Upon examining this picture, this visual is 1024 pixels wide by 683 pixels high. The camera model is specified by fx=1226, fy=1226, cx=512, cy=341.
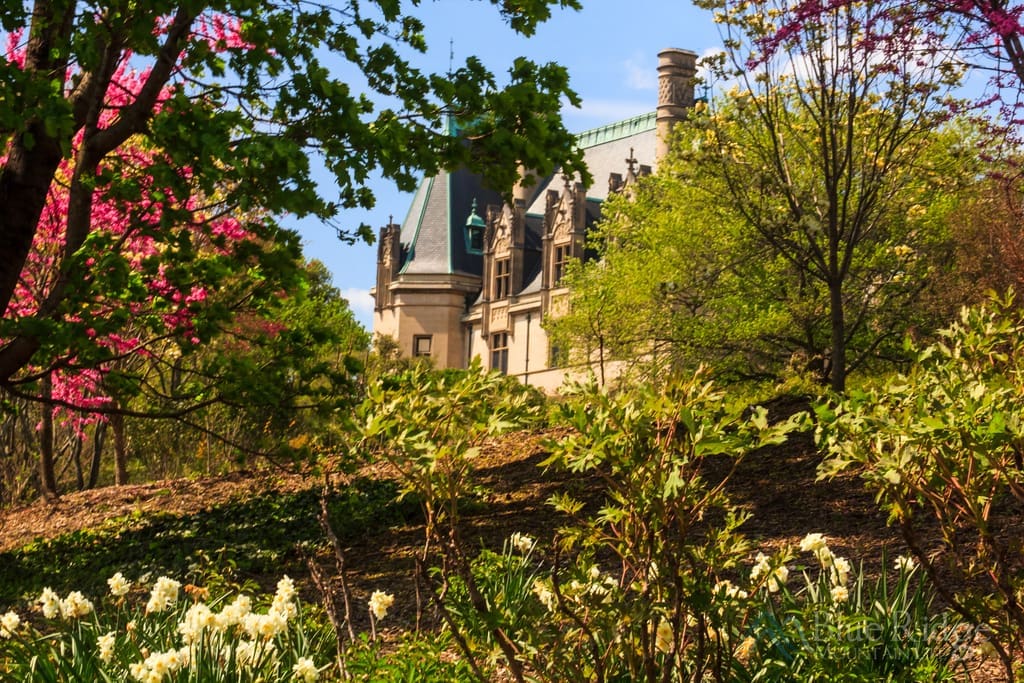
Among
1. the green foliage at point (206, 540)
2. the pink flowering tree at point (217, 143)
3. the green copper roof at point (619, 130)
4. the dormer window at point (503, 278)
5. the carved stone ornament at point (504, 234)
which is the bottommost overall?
the green foliage at point (206, 540)

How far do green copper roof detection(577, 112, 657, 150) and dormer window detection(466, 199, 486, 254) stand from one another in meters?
6.98

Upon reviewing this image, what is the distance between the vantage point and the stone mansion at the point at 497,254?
5697 cm

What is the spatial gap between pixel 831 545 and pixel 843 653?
3148mm

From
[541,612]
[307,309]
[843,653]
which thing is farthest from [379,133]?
[307,309]

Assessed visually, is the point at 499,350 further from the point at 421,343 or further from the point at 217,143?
the point at 217,143

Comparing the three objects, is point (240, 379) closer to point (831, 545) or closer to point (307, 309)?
point (831, 545)

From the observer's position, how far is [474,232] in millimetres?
65438

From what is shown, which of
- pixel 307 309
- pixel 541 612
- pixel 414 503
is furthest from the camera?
pixel 307 309

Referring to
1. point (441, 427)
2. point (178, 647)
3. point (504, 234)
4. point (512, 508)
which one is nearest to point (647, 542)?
point (441, 427)

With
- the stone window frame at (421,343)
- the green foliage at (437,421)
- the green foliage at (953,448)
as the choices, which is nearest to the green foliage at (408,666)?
the green foliage at (437,421)

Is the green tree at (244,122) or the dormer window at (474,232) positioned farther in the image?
the dormer window at (474,232)

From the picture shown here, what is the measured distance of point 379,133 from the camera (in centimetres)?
830

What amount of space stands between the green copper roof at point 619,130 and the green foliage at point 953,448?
2166 inches

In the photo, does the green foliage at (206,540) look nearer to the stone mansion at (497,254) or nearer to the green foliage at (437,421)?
the green foliage at (437,421)
